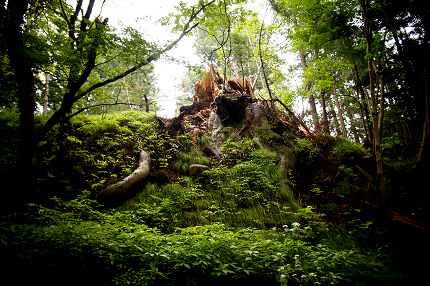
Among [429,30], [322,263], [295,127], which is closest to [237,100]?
[295,127]

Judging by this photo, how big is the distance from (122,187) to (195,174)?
2.44 meters

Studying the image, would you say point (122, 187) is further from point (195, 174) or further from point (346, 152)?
point (346, 152)

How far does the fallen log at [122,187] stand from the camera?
16.3 ft

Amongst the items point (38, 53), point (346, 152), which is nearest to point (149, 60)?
point (38, 53)

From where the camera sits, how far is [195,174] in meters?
6.60

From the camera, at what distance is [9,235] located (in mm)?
Result: 1827

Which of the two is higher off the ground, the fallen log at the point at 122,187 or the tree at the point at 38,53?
the tree at the point at 38,53

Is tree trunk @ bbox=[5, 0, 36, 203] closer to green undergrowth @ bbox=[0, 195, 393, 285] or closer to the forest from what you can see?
the forest

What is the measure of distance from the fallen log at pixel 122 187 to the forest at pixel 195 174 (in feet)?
0.14

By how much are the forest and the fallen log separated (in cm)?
4

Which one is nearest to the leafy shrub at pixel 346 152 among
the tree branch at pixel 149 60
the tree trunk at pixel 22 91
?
the tree branch at pixel 149 60

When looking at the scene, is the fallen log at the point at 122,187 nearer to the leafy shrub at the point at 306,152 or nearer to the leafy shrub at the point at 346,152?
the leafy shrub at the point at 306,152

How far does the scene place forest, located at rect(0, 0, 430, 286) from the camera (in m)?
1.97

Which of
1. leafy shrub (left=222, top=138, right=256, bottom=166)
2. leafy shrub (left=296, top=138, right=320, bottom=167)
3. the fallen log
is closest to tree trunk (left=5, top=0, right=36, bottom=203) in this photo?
the fallen log
